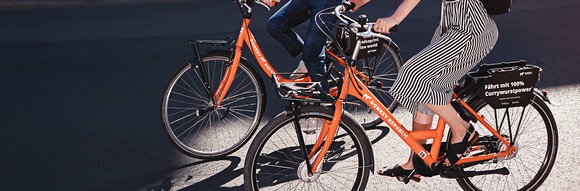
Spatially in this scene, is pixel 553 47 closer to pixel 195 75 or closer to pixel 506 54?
pixel 506 54

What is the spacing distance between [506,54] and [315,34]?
358 cm

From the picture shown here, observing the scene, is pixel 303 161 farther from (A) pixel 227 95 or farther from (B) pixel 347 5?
(A) pixel 227 95

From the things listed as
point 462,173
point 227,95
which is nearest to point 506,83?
point 462,173

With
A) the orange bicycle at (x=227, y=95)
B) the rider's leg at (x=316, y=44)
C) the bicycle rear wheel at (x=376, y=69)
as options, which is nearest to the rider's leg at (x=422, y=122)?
the orange bicycle at (x=227, y=95)

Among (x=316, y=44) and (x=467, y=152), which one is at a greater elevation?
(x=316, y=44)

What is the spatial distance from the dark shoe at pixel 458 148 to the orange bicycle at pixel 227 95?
0.65 metres

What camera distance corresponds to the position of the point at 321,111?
11.2 ft

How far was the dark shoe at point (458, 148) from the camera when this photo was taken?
12.0 feet

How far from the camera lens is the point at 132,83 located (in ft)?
21.3

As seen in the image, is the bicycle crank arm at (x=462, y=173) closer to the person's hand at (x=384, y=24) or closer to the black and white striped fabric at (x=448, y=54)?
the black and white striped fabric at (x=448, y=54)

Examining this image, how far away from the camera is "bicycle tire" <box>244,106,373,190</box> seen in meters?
3.43

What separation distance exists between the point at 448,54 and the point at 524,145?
1191 mm

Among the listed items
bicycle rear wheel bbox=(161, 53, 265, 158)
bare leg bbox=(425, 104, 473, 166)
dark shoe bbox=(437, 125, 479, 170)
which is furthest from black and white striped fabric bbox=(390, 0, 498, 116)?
bicycle rear wheel bbox=(161, 53, 265, 158)

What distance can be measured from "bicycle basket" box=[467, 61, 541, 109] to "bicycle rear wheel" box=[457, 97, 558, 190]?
0.38ft
